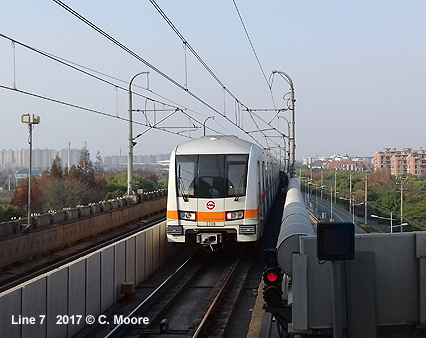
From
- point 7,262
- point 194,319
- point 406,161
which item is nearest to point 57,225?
point 7,262

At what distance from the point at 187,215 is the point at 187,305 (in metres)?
3.00

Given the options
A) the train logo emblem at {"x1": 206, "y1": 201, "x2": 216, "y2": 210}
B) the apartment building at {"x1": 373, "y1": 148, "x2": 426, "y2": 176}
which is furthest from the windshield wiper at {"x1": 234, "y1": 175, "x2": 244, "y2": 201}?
the apartment building at {"x1": 373, "y1": 148, "x2": 426, "y2": 176}

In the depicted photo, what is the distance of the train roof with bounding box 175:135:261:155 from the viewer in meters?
14.0

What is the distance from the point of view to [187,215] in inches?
537

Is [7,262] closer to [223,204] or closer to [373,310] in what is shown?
[223,204]

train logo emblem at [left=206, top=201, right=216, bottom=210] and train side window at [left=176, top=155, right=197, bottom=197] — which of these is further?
train side window at [left=176, top=155, right=197, bottom=197]

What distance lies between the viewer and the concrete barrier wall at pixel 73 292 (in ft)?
23.0

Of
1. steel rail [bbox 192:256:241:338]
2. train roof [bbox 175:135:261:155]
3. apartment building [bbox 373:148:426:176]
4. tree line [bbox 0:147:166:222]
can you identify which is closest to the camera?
steel rail [bbox 192:256:241:338]

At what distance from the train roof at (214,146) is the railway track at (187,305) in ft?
9.92

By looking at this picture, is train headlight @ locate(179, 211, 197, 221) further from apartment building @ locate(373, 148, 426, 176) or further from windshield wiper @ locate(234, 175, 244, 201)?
apartment building @ locate(373, 148, 426, 176)

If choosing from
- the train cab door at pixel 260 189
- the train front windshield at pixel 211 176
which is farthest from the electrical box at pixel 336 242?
the train cab door at pixel 260 189

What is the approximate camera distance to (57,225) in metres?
18.8

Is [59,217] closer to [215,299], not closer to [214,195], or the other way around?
[214,195]

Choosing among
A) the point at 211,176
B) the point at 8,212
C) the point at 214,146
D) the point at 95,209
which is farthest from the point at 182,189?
the point at 8,212
